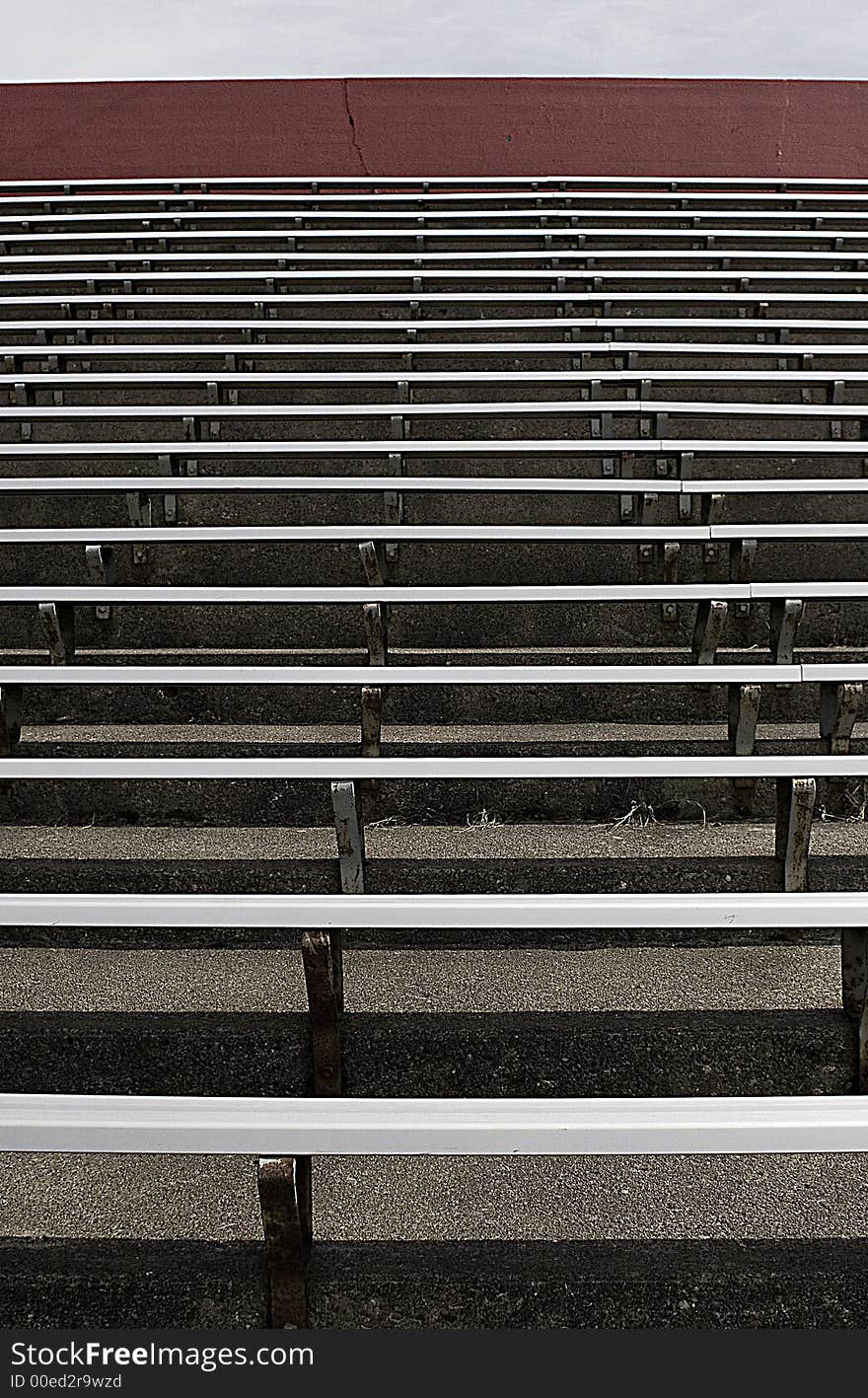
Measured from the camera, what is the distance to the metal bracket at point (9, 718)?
137 centimetres

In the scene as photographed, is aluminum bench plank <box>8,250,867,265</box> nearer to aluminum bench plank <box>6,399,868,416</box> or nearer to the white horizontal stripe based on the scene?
aluminum bench plank <box>6,399,868,416</box>

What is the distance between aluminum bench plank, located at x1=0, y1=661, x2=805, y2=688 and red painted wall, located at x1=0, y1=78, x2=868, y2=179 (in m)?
3.34

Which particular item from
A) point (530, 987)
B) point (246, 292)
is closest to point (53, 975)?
point (530, 987)

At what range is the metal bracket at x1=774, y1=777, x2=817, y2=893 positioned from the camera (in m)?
1.13

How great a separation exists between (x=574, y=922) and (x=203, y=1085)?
38cm

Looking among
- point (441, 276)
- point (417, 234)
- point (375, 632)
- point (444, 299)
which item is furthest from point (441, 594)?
point (417, 234)

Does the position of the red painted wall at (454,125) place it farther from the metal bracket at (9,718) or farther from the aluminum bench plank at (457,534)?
the metal bracket at (9,718)

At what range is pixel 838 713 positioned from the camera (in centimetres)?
138

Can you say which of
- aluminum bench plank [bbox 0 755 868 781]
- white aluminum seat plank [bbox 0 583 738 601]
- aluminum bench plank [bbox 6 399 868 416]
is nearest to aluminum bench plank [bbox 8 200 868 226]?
aluminum bench plank [bbox 6 399 868 416]

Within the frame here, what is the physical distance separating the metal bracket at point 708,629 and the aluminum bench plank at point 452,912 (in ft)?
2.23

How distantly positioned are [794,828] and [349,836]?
0.46 m

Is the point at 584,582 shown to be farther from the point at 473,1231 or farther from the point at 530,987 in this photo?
the point at 473,1231

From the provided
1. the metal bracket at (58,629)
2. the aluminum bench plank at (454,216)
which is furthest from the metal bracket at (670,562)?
the aluminum bench plank at (454,216)

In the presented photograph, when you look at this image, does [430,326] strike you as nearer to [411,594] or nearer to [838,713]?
[411,594]
